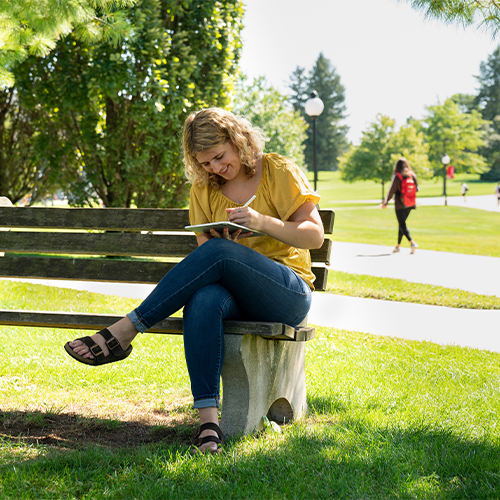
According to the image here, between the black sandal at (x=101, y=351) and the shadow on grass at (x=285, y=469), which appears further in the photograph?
the black sandal at (x=101, y=351)

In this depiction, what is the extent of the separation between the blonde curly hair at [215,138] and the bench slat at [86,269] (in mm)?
622

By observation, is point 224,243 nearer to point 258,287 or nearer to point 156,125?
point 258,287

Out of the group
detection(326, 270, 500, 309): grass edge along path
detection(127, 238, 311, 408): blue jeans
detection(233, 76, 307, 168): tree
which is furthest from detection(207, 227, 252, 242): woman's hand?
detection(233, 76, 307, 168): tree

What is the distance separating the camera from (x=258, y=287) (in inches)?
101

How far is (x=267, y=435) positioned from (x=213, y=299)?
2.30ft

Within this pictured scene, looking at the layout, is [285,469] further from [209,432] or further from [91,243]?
[91,243]

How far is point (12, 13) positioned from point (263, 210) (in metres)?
3.85

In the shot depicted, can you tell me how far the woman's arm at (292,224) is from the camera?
2617 millimetres

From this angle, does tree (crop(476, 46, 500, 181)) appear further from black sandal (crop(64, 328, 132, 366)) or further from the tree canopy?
black sandal (crop(64, 328, 132, 366))

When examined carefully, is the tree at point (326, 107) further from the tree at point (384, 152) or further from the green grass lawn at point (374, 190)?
the tree at point (384, 152)

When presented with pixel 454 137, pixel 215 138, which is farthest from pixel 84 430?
pixel 454 137

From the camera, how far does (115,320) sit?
269 centimetres

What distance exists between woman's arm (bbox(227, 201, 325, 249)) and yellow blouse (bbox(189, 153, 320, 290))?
0.16 ft

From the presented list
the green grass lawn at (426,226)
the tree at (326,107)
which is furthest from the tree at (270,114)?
the tree at (326,107)
